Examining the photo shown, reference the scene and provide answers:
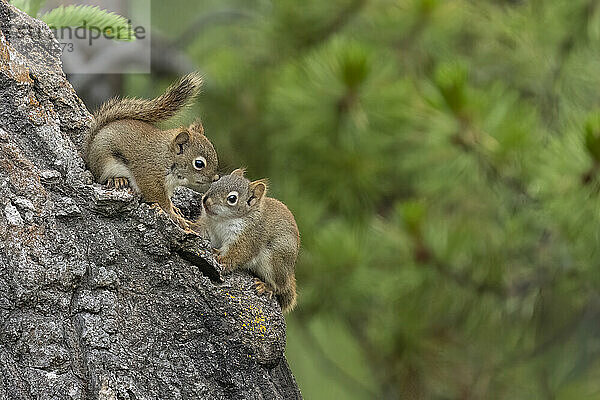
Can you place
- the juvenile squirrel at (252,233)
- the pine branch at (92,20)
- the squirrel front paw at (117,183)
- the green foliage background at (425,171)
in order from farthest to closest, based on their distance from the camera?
the green foliage background at (425,171) → the pine branch at (92,20) → the juvenile squirrel at (252,233) → the squirrel front paw at (117,183)

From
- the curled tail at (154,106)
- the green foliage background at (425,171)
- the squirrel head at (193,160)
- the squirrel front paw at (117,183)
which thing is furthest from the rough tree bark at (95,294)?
the green foliage background at (425,171)

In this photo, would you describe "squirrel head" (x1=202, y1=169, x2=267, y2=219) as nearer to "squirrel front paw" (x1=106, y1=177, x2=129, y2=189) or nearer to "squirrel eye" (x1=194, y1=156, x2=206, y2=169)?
"squirrel eye" (x1=194, y1=156, x2=206, y2=169)

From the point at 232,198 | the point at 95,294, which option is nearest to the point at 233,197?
the point at 232,198

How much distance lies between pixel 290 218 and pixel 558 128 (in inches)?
110

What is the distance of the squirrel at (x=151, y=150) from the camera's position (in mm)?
2021

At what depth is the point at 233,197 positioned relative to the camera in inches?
92.9

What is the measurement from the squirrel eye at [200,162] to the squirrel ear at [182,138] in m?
0.06

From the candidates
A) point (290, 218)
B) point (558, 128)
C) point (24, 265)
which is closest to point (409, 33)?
point (558, 128)

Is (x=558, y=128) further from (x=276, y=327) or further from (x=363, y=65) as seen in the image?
(x=276, y=327)

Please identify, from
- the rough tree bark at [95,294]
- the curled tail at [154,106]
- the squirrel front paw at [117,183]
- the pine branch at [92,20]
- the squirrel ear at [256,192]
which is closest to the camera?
the rough tree bark at [95,294]

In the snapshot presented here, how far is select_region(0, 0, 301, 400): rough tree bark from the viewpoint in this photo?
1739mm

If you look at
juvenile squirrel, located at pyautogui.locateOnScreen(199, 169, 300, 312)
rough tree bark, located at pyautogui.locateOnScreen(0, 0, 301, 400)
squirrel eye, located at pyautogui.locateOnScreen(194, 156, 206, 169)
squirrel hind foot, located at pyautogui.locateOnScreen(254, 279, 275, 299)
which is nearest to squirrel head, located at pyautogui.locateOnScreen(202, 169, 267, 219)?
juvenile squirrel, located at pyautogui.locateOnScreen(199, 169, 300, 312)

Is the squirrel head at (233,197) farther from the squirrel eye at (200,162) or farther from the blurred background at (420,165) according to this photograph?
the blurred background at (420,165)

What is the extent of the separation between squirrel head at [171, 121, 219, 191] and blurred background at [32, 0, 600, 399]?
6.02 feet
